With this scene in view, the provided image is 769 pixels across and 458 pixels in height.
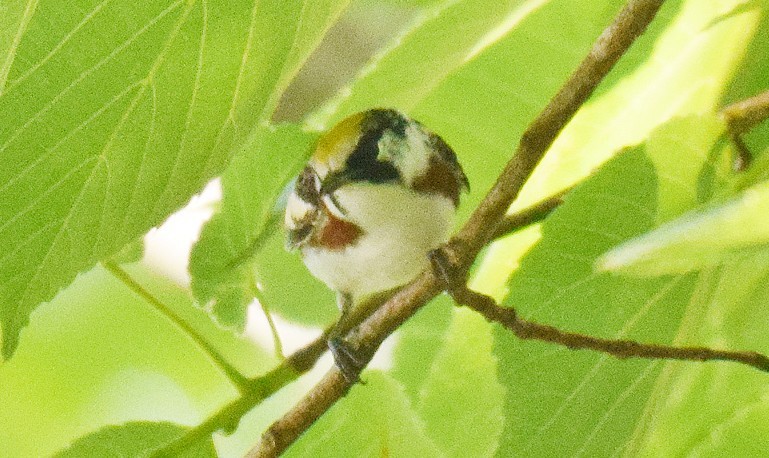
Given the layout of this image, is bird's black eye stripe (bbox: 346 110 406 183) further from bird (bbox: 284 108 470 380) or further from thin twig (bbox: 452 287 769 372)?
thin twig (bbox: 452 287 769 372)

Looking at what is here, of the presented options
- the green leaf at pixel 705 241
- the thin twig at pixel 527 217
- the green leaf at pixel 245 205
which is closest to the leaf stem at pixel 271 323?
the green leaf at pixel 245 205

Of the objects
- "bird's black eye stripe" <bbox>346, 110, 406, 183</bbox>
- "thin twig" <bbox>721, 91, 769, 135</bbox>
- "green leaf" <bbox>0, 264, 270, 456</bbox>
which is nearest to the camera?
"thin twig" <bbox>721, 91, 769, 135</bbox>

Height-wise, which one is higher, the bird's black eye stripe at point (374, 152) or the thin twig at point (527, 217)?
the bird's black eye stripe at point (374, 152)

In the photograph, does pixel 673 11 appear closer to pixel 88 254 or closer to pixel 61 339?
pixel 88 254

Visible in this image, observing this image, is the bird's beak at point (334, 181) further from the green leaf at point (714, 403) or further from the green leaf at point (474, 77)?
the green leaf at point (714, 403)

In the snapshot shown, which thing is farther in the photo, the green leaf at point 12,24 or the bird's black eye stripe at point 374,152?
the bird's black eye stripe at point 374,152

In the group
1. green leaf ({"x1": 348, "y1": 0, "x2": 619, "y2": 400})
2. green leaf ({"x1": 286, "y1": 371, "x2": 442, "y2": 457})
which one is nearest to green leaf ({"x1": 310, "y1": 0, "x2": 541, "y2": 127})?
green leaf ({"x1": 348, "y1": 0, "x2": 619, "y2": 400})
